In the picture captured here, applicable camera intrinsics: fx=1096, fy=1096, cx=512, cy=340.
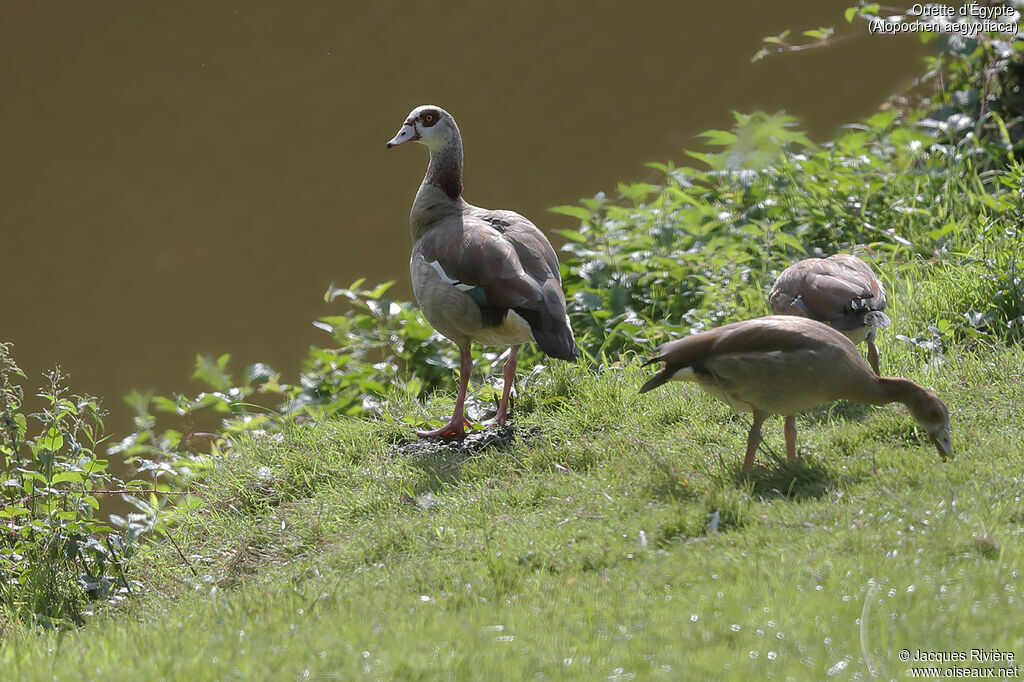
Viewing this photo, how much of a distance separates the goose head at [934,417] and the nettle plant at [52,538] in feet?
11.5

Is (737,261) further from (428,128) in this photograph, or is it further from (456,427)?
(456,427)

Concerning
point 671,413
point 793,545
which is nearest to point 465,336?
point 671,413

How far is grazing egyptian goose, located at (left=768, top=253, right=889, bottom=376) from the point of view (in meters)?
5.60

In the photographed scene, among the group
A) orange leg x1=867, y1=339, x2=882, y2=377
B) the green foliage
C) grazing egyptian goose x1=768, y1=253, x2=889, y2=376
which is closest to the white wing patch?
the green foliage

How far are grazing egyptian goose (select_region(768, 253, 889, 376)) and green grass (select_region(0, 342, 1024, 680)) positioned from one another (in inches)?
15.5

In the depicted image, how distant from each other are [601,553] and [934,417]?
154 centimetres

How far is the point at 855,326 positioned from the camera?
5586 millimetres

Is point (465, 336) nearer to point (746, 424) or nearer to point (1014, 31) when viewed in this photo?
point (746, 424)

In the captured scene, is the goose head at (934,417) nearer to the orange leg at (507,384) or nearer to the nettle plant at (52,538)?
the orange leg at (507,384)

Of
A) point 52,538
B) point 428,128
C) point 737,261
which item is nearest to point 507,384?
point 428,128

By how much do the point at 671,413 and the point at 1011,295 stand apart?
7.04 ft

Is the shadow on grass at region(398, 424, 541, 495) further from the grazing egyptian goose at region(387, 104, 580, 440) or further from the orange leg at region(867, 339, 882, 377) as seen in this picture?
the orange leg at region(867, 339, 882, 377)

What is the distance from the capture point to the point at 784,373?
4516 mm

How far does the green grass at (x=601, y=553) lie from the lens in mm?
3412
